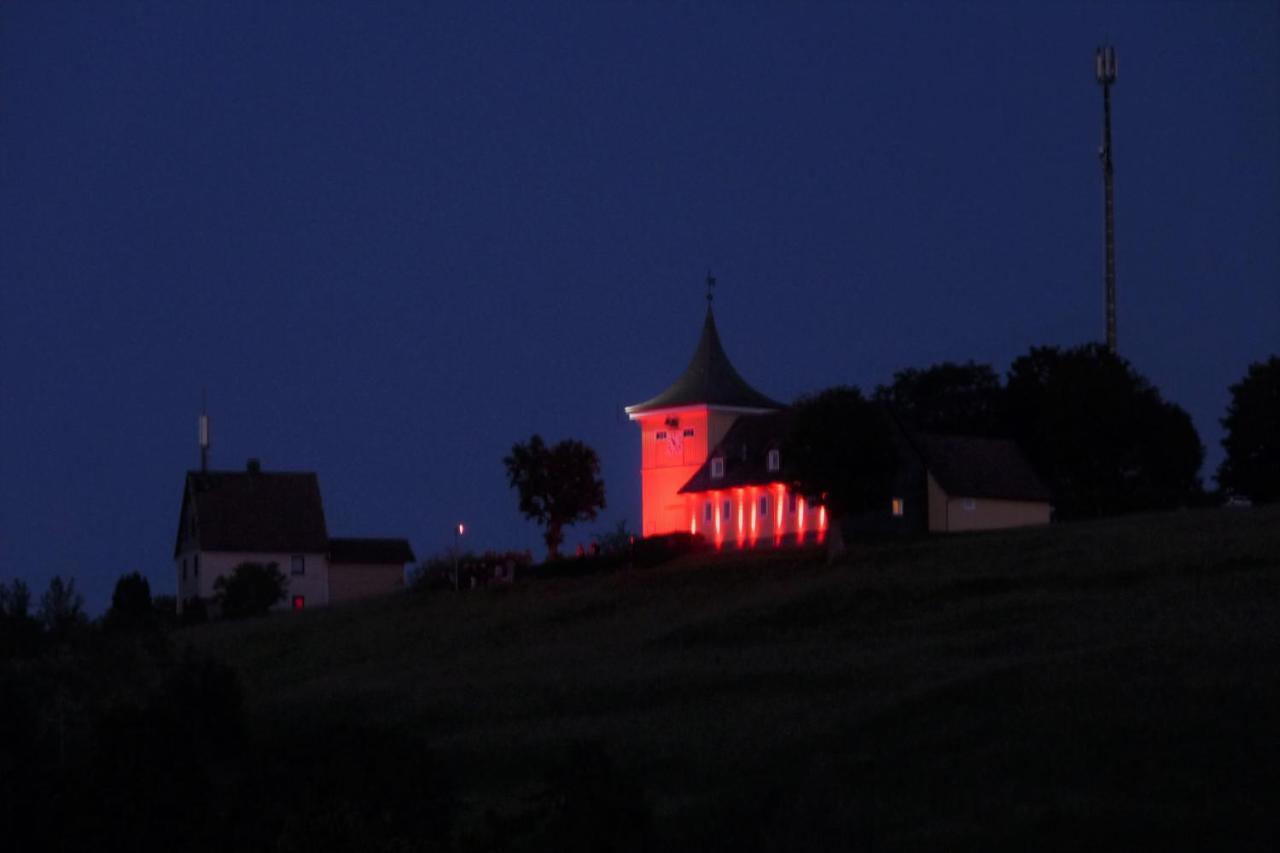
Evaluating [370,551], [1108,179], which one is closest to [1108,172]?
[1108,179]

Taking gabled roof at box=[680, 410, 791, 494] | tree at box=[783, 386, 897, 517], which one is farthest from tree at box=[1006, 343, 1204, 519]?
tree at box=[783, 386, 897, 517]

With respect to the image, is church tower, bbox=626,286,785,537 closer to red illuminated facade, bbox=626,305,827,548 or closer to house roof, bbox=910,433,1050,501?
red illuminated facade, bbox=626,305,827,548

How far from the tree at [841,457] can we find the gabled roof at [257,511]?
32949mm

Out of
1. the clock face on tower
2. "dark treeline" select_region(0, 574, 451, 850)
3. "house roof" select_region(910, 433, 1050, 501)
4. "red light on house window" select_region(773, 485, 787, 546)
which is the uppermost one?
the clock face on tower

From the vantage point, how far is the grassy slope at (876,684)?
31781mm

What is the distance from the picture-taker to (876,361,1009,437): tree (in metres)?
112

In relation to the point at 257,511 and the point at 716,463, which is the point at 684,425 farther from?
the point at 257,511

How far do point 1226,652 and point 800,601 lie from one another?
2489cm

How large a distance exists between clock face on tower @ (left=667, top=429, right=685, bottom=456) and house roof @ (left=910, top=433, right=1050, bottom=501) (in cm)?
1459

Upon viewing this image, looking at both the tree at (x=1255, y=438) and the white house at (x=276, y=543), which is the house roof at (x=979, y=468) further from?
the white house at (x=276, y=543)

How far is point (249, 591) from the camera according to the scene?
9269cm

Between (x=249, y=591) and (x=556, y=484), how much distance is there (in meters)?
14.4

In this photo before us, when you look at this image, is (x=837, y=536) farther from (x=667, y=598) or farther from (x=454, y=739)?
(x=454, y=739)

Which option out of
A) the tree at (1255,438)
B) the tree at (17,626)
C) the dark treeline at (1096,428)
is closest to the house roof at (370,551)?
the dark treeline at (1096,428)
